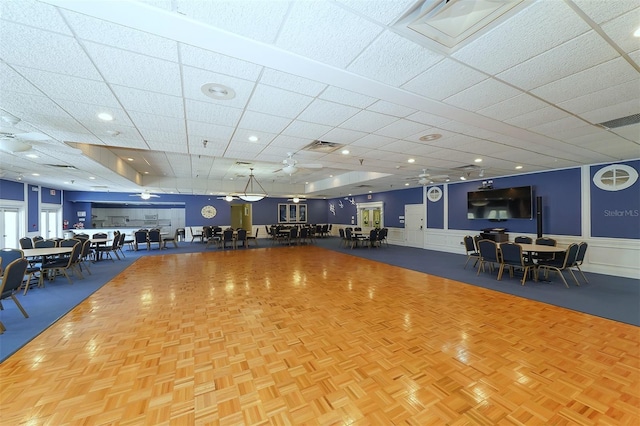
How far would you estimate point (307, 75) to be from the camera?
211cm

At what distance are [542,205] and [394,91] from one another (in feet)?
23.3

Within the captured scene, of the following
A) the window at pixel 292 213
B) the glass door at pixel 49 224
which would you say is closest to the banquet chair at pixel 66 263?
the glass door at pixel 49 224

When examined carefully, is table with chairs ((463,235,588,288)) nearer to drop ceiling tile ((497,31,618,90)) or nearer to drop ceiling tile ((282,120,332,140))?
drop ceiling tile ((497,31,618,90))

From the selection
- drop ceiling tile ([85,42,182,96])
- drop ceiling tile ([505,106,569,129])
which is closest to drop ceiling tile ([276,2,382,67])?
drop ceiling tile ([85,42,182,96])

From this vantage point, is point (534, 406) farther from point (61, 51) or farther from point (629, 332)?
point (61, 51)

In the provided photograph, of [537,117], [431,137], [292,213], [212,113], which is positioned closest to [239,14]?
[212,113]

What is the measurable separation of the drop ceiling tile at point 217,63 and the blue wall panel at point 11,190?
9.85 meters

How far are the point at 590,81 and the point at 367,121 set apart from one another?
2.11 m

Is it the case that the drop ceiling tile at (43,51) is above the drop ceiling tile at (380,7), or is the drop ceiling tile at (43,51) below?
below

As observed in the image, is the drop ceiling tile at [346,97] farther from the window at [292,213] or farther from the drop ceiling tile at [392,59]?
the window at [292,213]

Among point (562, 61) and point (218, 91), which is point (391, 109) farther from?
point (218, 91)

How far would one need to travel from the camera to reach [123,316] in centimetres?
349

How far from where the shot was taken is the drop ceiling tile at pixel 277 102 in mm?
2455

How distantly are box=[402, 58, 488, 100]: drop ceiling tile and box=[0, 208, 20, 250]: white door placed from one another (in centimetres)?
1158
